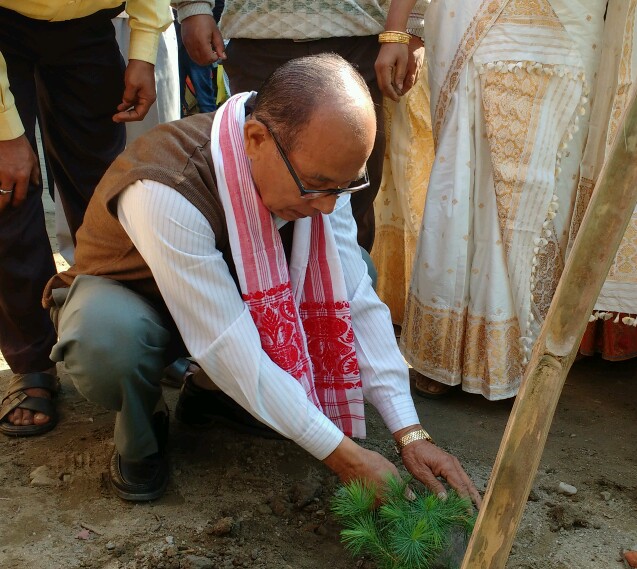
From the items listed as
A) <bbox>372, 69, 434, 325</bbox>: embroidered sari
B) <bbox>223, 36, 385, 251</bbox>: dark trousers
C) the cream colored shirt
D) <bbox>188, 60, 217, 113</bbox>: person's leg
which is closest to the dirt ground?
<bbox>372, 69, 434, 325</bbox>: embroidered sari

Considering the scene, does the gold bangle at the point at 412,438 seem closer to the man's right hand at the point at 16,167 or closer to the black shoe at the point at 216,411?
the black shoe at the point at 216,411

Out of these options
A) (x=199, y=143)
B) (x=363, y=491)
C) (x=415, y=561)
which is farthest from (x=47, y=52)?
(x=415, y=561)

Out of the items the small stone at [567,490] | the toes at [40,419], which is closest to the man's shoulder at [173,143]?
the toes at [40,419]

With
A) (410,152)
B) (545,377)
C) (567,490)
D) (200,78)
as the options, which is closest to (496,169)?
(410,152)

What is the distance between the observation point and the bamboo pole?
1242mm

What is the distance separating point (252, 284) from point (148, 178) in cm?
35

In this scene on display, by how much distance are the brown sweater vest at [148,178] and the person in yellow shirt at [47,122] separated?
0.30m

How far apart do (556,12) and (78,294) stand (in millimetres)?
1649

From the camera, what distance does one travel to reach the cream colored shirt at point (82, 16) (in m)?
2.28

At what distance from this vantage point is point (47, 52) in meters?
2.49

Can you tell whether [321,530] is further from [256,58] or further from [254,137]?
[256,58]

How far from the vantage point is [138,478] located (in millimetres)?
2219

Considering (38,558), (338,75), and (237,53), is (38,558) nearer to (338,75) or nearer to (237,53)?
(338,75)

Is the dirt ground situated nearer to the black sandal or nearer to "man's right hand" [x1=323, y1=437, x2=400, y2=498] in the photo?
the black sandal
